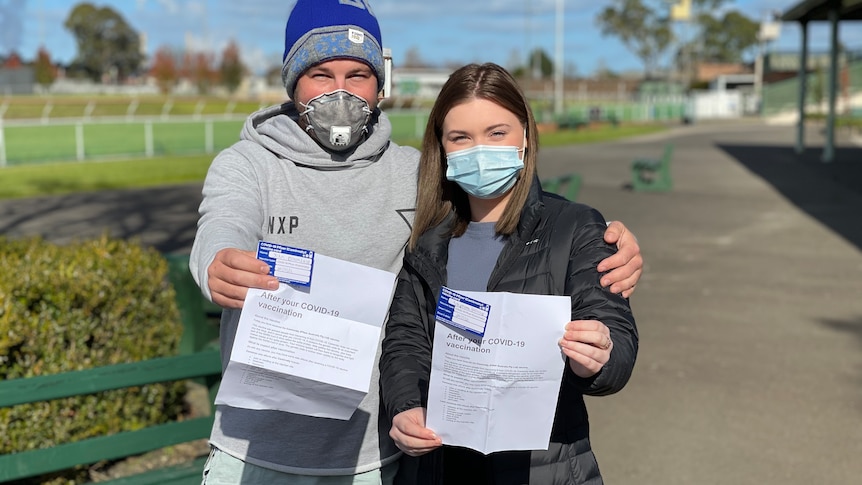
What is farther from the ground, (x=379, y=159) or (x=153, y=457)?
(x=379, y=159)

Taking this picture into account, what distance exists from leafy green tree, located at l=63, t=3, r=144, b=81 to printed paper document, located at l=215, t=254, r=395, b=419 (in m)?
105

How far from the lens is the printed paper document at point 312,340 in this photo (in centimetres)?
202

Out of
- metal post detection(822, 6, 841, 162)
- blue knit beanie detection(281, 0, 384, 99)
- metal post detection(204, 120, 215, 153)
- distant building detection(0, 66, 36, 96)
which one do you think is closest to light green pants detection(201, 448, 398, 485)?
blue knit beanie detection(281, 0, 384, 99)

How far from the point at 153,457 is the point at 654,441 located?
289 centimetres

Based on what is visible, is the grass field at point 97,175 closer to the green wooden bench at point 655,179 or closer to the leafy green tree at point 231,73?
the green wooden bench at point 655,179

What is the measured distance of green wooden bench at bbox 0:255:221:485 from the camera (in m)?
3.59

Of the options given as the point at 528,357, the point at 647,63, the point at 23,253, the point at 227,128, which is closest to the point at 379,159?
the point at 528,357

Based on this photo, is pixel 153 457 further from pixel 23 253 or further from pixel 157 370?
pixel 157 370

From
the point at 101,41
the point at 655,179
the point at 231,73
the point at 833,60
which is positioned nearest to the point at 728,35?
the point at 231,73

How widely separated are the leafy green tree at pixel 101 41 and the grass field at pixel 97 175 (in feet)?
251

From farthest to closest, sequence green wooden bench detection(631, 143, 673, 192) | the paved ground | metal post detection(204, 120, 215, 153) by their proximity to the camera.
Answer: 1. metal post detection(204, 120, 215, 153)
2. green wooden bench detection(631, 143, 673, 192)
3. the paved ground

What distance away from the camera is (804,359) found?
7.11 metres

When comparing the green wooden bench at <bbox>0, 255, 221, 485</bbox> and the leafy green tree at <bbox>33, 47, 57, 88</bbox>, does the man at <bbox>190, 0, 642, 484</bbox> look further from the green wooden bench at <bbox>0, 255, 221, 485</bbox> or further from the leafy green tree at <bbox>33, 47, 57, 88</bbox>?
the leafy green tree at <bbox>33, 47, 57, 88</bbox>

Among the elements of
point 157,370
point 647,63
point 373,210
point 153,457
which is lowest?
point 153,457
